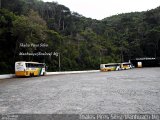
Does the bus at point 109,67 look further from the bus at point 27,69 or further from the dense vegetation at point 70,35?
the bus at point 27,69

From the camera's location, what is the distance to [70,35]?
67875 millimetres

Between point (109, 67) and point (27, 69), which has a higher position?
point (27, 69)

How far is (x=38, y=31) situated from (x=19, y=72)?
25.6 ft

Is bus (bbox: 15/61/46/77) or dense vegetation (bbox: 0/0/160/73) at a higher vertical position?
dense vegetation (bbox: 0/0/160/73)

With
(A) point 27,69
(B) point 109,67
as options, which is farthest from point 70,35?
(A) point 27,69

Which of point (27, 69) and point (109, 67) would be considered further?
point (109, 67)

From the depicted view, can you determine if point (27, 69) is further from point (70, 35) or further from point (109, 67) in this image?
point (70, 35)

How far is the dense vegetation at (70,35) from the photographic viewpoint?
36.9 meters

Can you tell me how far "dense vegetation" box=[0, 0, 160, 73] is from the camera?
36.9 m

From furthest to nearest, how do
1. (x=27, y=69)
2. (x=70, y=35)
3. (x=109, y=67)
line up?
(x=70, y=35) → (x=109, y=67) → (x=27, y=69)

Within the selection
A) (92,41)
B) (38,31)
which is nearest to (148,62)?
(92,41)

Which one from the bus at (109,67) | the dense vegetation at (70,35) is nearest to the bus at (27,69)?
the dense vegetation at (70,35)

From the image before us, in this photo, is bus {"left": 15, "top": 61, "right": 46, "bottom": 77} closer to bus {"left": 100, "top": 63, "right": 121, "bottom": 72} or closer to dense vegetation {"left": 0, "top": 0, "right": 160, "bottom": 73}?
dense vegetation {"left": 0, "top": 0, "right": 160, "bottom": 73}

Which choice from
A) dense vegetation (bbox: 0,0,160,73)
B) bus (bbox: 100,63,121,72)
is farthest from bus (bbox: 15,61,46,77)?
bus (bbox: 100,63,121,72)
